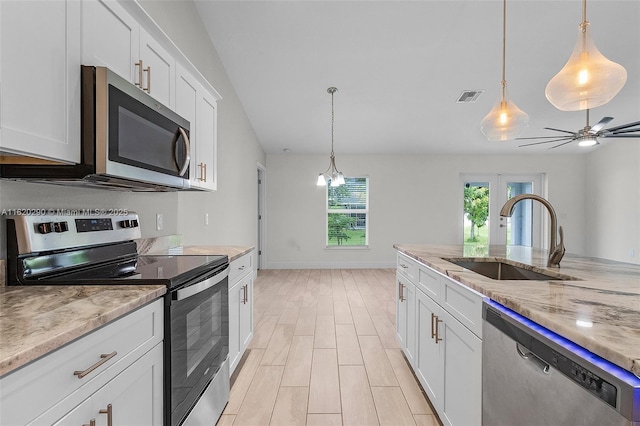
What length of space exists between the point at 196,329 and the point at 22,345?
86 cm

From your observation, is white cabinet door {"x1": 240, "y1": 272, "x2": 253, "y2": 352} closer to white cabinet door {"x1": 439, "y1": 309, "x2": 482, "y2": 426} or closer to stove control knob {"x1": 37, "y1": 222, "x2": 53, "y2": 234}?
stove control knob {"x1": 37, "y1": 222, "x2": 53, "y2": 234}

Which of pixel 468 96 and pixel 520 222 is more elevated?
pixel 468 96

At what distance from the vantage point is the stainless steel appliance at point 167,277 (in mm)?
1238

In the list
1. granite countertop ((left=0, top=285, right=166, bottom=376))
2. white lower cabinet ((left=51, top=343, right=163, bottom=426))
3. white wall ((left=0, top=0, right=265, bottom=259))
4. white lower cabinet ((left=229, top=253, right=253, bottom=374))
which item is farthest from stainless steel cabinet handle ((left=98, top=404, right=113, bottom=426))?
white lower cabinet ((left=229, top=253, right=253, bottom=374))

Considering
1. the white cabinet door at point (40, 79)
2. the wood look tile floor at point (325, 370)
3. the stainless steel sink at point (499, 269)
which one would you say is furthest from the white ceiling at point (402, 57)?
the wood look tile floor at point (325, 370)

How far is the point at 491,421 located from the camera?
1.15 meters

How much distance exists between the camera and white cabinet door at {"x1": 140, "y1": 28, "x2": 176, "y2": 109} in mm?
1644

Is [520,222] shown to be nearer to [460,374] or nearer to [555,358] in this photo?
[460,374]

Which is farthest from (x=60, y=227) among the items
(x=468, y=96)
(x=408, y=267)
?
(x=468, y=96)

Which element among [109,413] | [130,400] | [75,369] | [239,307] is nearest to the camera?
[75,369]

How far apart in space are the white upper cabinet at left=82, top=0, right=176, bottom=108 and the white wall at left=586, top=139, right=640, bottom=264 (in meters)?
7.46

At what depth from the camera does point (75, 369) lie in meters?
0.80

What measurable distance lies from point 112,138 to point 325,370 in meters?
2.05

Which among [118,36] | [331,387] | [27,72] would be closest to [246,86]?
[118,36]
